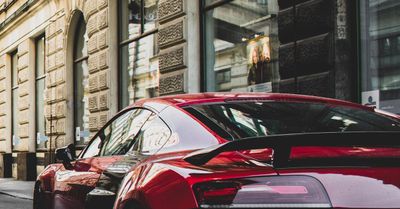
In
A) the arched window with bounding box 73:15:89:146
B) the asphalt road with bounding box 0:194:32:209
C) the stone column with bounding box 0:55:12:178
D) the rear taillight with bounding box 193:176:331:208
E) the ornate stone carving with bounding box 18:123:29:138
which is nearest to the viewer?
the rear taillight with bounding box 193:176:331:208

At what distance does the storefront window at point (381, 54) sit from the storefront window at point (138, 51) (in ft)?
18.8

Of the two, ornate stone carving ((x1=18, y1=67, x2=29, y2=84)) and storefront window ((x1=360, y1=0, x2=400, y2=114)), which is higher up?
ornate stone carving ((x1=18, y1=67, x2=29, y2=84))

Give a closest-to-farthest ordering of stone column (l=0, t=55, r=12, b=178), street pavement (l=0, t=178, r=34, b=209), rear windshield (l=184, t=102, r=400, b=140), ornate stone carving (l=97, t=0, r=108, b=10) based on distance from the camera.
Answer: rear windshield (l=184, t=102, r=400, b=140)
street pavement (l=0, t=178, r=34, b=209)
ornate stone carving (l=97, t=0, r=108, b=10)
stone column (l=0, t=55, r=12, b=178)

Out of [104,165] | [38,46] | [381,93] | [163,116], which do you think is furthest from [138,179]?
[38,46]

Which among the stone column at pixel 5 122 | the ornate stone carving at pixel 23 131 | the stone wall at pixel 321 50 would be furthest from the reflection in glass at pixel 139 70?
the stone column at pixel 5 122

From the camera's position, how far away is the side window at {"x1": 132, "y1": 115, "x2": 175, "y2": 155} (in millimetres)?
3497

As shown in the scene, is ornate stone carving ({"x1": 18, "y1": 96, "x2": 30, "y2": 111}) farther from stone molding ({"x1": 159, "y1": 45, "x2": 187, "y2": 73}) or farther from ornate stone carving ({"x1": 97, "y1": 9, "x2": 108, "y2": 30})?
stone molding ({"x1": 159, "y1": 45, "x2": 187, "y2": 73})

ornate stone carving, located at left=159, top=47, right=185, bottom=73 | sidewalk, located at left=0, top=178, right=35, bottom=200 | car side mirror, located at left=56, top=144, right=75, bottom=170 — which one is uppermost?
ornate stone carving, located at left=159, top=47, right=185, bottom=73

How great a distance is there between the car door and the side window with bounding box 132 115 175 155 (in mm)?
99

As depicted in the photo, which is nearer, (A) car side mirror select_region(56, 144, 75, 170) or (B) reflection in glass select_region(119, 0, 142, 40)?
(A) car side mirror select_region(56, 144, 75, 170)

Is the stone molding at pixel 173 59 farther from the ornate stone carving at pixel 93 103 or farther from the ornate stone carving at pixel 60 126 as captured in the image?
the ornate stone carving at pixel 60 126

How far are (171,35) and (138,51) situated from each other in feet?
7.25

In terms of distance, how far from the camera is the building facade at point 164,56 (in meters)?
7.93

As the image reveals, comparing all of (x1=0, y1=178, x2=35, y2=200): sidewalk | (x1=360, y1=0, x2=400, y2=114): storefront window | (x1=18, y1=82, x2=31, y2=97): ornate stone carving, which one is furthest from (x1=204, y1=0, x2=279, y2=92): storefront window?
(x1=18, y1=82, x2=31, y2=97): ornate stone carving
